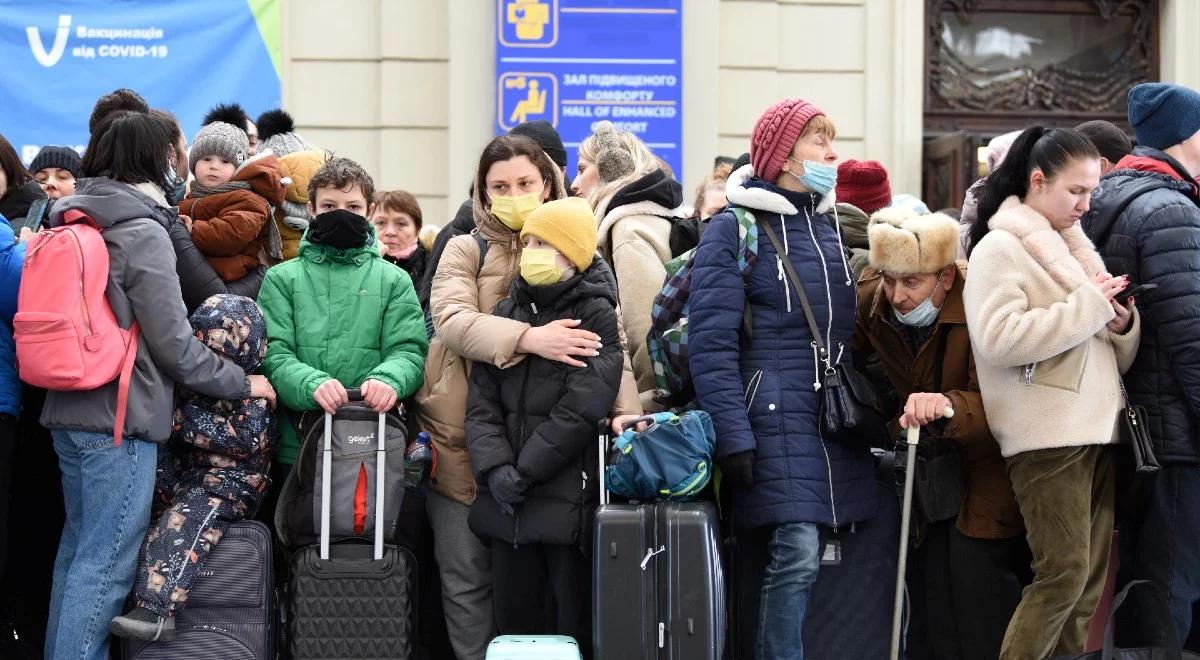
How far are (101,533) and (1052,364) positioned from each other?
3.17 m

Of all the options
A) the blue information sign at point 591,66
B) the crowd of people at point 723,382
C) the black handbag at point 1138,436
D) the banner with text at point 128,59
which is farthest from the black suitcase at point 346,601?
the banner with text at point 128,59

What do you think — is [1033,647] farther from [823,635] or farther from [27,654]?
[27,654]

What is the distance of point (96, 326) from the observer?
4.80 metres

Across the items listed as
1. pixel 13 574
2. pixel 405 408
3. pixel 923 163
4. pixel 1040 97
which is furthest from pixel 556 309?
pixel 1040 97

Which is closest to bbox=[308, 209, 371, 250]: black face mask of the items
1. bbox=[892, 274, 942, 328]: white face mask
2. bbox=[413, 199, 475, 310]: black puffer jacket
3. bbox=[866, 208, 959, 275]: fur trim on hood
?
bbox=[413, 199, 475, 310]: black puffer jacket

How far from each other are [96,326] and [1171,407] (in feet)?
11.7

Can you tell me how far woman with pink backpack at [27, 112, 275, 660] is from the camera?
4.84 m

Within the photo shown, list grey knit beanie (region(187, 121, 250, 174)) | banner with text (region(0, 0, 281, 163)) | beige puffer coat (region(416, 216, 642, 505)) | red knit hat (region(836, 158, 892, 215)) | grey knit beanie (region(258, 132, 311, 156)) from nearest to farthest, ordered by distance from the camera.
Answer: beige puffer coat (region(416, 216, 642, 505)) → red knit hat (region(836, 158, 892, 215)) → grey knit beanie (region(187, 121, 250, 174)) → grey knit beanie (region(258, 132, 311, 156)) → banner with text (region(0, 0, 281, 163))

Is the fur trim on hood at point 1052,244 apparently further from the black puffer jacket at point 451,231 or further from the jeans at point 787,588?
the black puffer jacket at point 451,231

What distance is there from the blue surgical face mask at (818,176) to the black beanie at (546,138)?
1.43m

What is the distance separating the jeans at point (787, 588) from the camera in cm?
487

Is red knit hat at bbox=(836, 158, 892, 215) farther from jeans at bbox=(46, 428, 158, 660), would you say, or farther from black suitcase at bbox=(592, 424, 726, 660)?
jeans at bbox=(46, 428, 158, 660)

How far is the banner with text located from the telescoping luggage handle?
17.7 feet

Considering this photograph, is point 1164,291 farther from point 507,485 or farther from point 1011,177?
point 507,485
